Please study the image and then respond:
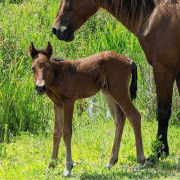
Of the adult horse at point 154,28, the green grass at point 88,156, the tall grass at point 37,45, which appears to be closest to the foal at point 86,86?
the green grass at point 88,156

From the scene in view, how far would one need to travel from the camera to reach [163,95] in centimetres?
541

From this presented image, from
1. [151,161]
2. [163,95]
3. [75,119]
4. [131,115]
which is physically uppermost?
[163,95]

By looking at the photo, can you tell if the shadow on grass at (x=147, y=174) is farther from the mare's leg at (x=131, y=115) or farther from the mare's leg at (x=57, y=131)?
the mare's leg at (x=57, y=131)

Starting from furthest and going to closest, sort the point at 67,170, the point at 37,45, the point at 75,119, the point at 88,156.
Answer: the point at 37,45 → the point at 75,119 → the point at 88,156 → the point at 67,170

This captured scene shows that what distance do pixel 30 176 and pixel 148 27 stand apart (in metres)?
2.30

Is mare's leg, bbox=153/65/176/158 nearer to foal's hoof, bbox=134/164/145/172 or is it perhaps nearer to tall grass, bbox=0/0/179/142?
foal's hoof, bbox=134/164/145/172

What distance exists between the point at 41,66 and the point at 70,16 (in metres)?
0.83

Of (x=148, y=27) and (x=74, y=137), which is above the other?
(x=148, y=27)

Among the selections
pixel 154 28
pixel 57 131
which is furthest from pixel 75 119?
pixel 154 28

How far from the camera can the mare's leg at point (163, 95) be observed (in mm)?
5320

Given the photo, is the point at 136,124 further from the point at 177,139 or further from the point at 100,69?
the point at 177,139

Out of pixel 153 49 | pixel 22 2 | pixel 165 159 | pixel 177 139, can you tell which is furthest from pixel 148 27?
pixel 22 2

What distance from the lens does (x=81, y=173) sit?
5.27 metres

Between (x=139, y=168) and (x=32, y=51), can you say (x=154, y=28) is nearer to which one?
(x=32, y=51)
